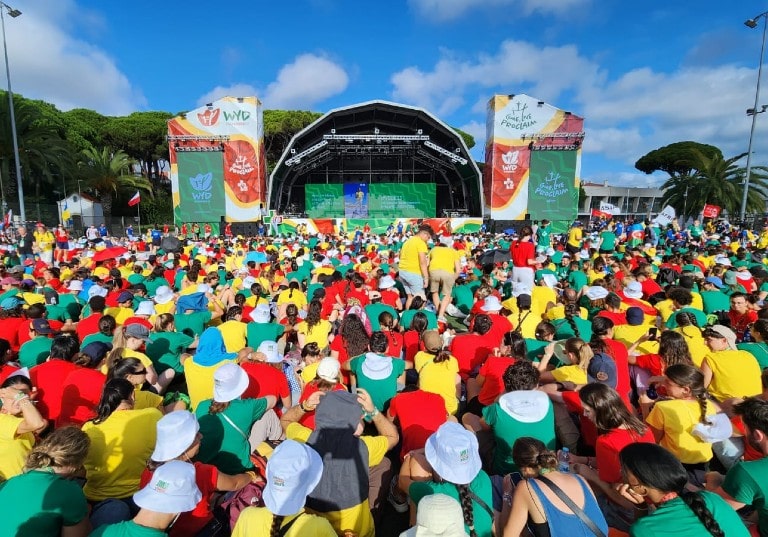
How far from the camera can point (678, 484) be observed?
167 centimetres

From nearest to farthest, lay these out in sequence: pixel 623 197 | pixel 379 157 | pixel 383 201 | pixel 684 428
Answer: pixel 684 428, pixel 379 157, pixel 383 201, pixel 623 197

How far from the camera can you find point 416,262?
679 cm

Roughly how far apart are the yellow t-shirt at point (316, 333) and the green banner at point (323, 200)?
26165 mm

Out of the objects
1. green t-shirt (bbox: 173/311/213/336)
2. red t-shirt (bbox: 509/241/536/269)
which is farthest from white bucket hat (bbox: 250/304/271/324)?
red t-shirt (bbox: 509/241/536/269)

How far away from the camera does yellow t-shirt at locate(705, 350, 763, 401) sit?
3.11m

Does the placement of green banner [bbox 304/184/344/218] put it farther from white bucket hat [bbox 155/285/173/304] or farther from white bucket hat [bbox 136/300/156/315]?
white bucket hat [bbox 136/300/156/315]

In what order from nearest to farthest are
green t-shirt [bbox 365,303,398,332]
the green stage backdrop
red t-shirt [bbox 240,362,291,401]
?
red t-shirt [bbox 240,362,291,401] → green t-shirt [bbox 365,303,398,332] → the green stage backdrop

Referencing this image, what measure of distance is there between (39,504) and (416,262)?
552 centimetres

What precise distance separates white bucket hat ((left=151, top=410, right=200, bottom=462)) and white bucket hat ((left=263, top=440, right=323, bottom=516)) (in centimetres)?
63

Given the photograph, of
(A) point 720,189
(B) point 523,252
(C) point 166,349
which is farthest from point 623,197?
(C) point 166,349

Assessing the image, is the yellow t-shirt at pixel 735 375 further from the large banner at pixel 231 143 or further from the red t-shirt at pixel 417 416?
the large banner at pixel 231 143

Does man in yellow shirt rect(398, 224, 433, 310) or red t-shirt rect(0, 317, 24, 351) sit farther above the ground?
man in yellow shirt rect(398, 224, 433, 310)

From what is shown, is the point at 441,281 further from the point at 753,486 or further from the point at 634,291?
the point at 753,486

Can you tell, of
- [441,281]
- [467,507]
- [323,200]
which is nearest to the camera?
[467,507]
